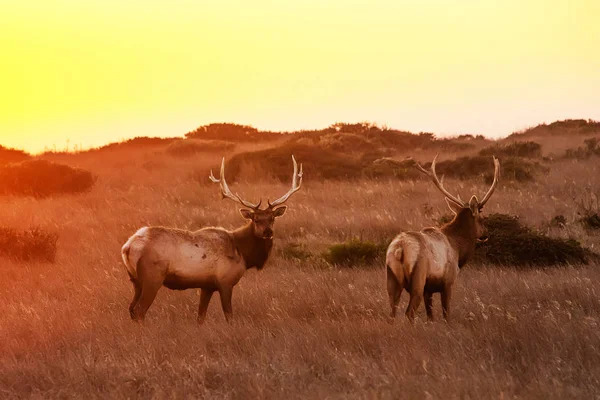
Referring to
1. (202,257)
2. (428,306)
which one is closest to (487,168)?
(428,306)

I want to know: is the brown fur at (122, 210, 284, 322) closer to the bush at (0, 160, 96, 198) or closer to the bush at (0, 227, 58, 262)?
the bush at (0, 227, 58, 262)

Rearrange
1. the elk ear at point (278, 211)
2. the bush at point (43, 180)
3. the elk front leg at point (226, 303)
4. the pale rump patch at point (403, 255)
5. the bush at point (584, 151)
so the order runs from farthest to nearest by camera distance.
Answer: the bush at point (584, 151), the bush at point (43, 180), the elk ear at point (278, 211), the elk front leg at point (226, 303), the pale rump patch at point (403, 255)

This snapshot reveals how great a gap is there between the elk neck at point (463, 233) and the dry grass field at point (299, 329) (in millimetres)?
619

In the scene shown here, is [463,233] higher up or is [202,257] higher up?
[463,233]

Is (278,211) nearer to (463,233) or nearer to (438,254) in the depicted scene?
(438,254)

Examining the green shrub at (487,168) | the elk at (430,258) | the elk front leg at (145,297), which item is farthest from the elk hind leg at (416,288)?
the green shrub at (487,168)

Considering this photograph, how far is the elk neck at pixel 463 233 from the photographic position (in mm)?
9398

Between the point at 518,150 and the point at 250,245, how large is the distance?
2258 centimetres

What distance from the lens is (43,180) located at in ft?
77.3

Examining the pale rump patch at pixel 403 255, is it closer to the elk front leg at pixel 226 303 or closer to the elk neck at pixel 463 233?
the elk neck at pixel 463 233

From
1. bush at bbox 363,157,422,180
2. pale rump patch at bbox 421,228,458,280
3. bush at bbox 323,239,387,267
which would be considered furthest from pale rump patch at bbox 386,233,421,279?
bush at bbox 363,157,422,180

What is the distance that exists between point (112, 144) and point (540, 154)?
20.1 metres

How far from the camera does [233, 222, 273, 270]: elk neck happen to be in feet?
31.1

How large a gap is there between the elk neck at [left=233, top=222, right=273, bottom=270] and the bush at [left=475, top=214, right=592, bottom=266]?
4.67m
